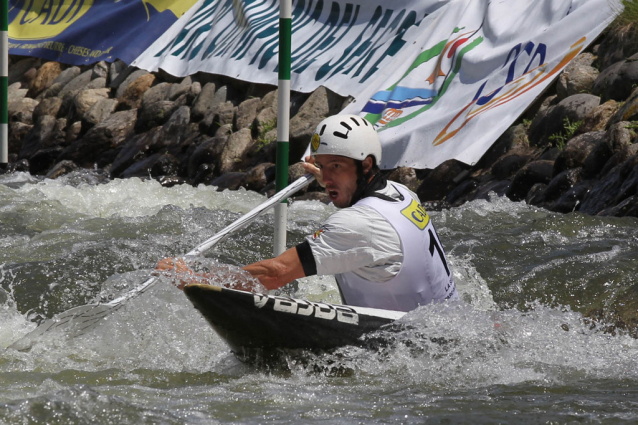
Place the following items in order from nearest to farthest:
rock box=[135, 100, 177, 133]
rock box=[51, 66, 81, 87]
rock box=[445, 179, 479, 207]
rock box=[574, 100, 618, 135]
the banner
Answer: rock box=[574, 100, 618, 135] < rock box=[445, 179, 479, 207] < rock box=[135, 100, 177, 133] < the banner < rock box=[51, 66, 81, 87]

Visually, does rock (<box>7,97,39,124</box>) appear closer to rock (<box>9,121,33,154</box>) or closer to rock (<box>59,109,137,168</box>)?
rock (<box>9,121,33,154</box>)

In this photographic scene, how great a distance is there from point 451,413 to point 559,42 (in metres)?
6.17

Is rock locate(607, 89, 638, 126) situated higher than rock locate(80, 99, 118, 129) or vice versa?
rock locate(607, 89, 638, 126)

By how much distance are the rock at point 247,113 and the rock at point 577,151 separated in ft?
15.9

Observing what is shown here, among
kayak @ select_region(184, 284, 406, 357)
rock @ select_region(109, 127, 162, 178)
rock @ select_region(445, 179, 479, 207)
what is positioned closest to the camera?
kayak @ select_region(184, 284, 406, 357)

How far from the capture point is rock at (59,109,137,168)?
1318 cm

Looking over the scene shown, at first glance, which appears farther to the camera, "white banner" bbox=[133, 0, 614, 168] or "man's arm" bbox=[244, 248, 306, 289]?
"white banner" bbox=[133, 0, 614, 168]

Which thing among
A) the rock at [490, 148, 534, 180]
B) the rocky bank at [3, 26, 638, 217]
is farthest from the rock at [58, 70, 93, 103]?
the rock at [490, 148, 534, 180]

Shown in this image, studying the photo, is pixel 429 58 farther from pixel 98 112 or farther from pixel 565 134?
pixel 98 112

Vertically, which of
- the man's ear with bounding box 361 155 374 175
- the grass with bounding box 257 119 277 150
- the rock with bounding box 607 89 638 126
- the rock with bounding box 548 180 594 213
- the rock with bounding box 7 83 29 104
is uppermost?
the man's ear with bounding box 361 155 374 175

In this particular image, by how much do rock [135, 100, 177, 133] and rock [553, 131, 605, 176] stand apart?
6.70 meters

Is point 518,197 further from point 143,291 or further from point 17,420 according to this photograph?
point 17,420

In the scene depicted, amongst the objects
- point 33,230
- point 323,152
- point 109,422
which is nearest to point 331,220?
point 323,152

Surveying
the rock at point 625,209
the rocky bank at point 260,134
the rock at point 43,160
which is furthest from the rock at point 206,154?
the rock at point 625,209
